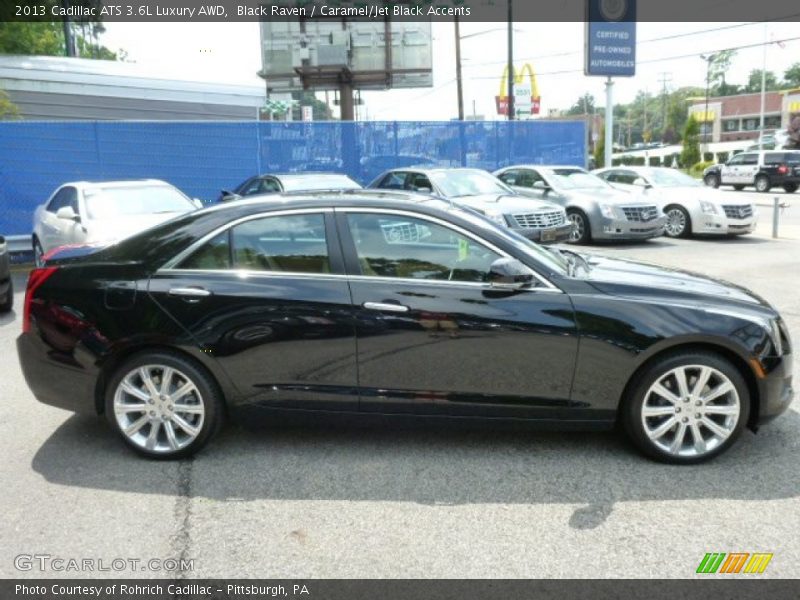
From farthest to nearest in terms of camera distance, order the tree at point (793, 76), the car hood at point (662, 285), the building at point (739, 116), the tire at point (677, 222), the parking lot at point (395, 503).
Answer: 1. the tree at point (793, 76)
2. the building at point (739, 116)
3. the tire at point (677, 222)
4. the car hood at point (662, 285)
5. the parking lot at point (395, 503)

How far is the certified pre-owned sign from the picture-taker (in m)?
21.3

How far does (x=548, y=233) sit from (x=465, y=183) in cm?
193

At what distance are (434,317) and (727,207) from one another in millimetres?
11810

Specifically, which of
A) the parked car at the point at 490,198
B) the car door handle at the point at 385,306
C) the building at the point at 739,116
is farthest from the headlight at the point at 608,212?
the building at the point at 739,116

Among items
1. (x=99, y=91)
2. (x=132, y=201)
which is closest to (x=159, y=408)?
(x=132, y=201)

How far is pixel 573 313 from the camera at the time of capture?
392 centimetres

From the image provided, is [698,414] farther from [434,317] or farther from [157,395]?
[157,395]

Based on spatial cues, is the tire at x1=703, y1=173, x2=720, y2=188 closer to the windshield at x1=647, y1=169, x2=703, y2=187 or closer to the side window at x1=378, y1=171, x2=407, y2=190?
the windshield at x1=647, y1=169, x2=703, y2=187

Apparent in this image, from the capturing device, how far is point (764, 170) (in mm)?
30328

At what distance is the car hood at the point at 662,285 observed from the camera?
402cm

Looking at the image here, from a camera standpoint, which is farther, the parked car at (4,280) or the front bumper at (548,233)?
the front bumper at (548,233)

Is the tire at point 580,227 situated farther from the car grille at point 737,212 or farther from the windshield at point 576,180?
the car grille at point 737,212

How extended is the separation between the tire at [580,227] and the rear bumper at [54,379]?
1083cm

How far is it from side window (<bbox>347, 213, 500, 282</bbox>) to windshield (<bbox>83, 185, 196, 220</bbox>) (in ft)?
19.4
